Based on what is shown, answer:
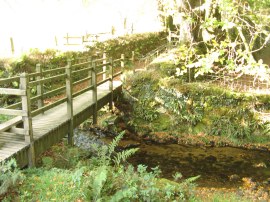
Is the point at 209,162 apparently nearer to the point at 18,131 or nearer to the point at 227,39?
the point at 227,39

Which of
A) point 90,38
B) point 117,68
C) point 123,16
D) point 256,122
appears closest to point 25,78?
point 256,122

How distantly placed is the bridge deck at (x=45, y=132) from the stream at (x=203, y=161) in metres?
1.99

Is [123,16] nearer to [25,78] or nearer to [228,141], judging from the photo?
[228,141]

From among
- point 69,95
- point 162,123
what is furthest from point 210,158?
point 69,95

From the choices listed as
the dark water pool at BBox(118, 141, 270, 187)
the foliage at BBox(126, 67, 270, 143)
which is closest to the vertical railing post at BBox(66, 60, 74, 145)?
the dark water pool at BBox(118, 141, 270, 187)

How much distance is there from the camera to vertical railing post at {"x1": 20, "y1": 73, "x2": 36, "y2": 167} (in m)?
→ 6.25

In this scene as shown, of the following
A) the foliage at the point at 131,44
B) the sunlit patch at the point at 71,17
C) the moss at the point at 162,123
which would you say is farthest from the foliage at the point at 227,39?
the sunlit patch at the point at 71,17

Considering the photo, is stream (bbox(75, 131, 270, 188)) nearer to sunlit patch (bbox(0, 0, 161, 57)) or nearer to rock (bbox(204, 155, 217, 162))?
rock (bbox(204, 155, 217, 162))

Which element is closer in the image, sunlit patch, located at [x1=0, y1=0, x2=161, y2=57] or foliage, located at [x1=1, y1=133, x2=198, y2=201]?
foliage, located at [x1=1, y1=133, x2=198, y2=201]

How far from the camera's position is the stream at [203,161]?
380 inches

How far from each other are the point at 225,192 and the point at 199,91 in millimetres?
6232

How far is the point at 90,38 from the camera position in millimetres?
23344

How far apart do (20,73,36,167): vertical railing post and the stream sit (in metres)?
4.67

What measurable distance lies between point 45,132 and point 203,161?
20.6ft
